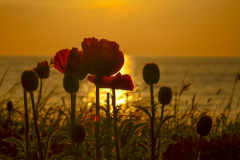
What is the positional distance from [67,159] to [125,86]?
14.4 inches

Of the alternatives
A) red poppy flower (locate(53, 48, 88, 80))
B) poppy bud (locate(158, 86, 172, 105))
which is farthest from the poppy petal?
poppy bud (locate(158, 86, 172, 105))

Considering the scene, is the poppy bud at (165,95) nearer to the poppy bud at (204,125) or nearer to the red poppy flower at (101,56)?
the poppy bud at (204,125)

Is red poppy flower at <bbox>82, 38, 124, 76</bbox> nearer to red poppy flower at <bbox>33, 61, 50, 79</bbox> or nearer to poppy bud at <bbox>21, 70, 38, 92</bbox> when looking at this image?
poppy bud at <bbox>21, 70, 38, 92</bbox>

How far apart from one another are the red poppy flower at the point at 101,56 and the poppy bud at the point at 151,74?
12 centimetres

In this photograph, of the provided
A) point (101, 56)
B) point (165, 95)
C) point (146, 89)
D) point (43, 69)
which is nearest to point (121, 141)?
point (43, 69)

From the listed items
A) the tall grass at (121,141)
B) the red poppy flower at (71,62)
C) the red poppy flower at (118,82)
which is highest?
the red poppy flower at (71,62)

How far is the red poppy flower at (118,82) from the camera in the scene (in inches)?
45.0

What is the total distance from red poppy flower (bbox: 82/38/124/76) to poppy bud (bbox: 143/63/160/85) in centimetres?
12

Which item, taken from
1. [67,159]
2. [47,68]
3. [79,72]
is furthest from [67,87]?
[47,68]

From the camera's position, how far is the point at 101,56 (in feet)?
3.50

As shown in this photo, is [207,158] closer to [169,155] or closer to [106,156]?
[169,155]

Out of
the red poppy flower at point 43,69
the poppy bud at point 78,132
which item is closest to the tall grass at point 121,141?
the poppy bud at point 78,132

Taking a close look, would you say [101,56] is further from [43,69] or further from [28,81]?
[43,69]

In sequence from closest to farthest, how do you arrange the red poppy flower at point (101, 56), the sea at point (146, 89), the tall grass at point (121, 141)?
the red poppy flower at point (101, 56) < the tall grass at point (121, 141) < the sea at point (146, 89)
